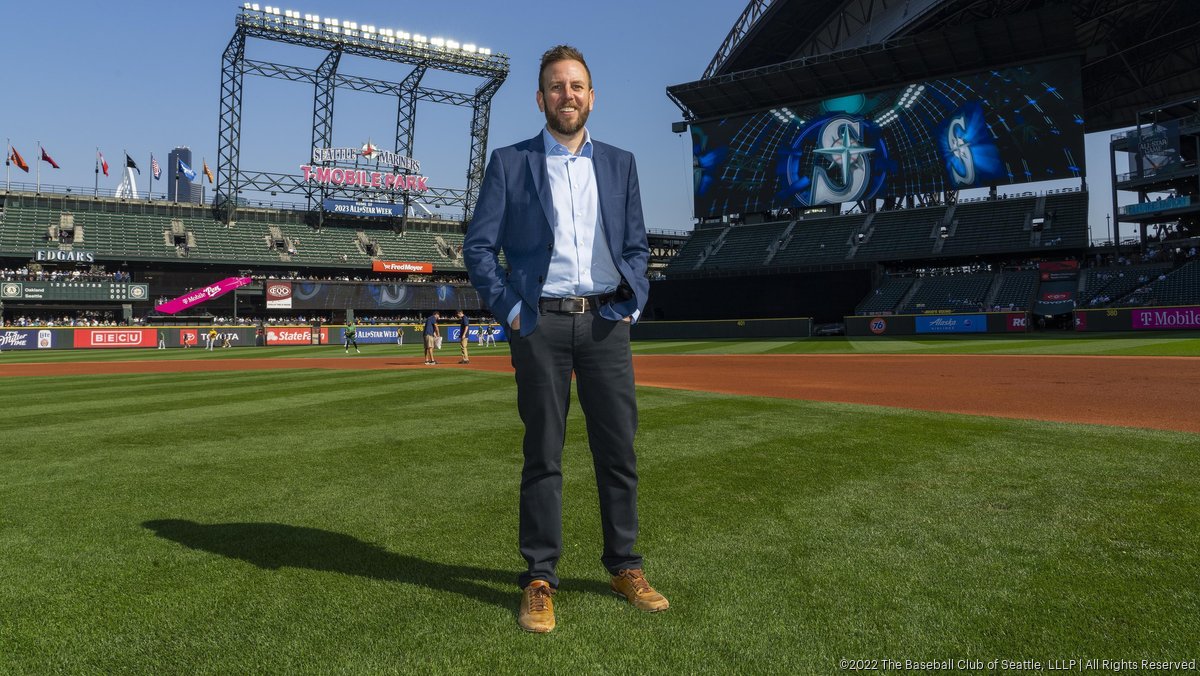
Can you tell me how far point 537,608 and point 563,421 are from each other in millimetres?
799

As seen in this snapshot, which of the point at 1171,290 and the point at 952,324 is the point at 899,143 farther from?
the point at 1171,290

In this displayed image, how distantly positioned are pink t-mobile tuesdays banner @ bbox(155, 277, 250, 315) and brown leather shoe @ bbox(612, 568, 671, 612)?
55.1 metres

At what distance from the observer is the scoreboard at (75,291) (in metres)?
47.4

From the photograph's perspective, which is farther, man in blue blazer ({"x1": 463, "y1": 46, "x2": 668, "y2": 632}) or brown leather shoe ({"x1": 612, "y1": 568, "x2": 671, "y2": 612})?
man in blue blazer ({"x1": 463, "y1": 46, "x2": 668, "y2": 632})

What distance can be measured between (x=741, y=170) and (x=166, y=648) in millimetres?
54381

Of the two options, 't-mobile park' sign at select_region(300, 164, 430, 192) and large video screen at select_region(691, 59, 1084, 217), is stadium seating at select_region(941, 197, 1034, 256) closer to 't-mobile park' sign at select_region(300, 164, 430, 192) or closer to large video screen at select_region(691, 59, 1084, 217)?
large video screen at select_region(691, 59, 1084, 217)

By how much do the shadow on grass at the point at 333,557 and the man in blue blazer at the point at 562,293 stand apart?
8.7 inches

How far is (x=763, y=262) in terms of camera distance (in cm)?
4934

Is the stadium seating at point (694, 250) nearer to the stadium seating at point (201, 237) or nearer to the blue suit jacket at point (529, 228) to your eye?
the stadium seating at point (201, 237)

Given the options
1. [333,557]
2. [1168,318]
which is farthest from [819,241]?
→ [333,557]

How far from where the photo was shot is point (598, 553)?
3.49 metres

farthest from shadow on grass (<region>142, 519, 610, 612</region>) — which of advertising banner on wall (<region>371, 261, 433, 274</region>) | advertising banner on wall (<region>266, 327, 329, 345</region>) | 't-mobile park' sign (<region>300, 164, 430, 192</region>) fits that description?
't-mobile park' sign (<region>300, 164, 430, 192</region>)

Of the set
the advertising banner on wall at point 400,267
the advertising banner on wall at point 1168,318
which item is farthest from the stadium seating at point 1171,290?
the advertising banner on wall at point 400,267

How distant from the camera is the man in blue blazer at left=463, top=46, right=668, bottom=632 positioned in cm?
302
